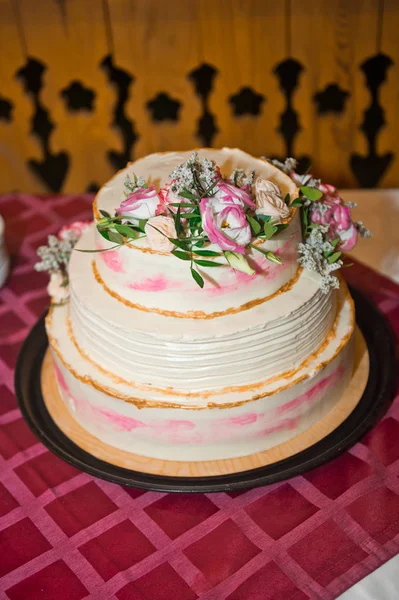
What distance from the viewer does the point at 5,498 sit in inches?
86.8

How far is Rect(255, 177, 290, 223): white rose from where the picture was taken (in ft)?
6.41

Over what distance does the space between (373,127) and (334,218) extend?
183 cm

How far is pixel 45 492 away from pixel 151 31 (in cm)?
241

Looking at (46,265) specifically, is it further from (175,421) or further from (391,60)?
(391,60)

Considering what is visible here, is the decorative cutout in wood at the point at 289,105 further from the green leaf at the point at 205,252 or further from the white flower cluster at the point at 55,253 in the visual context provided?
the green leaf at the point at 205,252

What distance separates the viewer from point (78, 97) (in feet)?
13.1

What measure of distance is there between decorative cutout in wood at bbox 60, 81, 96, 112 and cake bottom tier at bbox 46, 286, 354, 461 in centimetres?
204

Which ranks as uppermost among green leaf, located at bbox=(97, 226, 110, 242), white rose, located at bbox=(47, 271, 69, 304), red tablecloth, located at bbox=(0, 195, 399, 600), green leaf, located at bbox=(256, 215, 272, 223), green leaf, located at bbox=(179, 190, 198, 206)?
green leaf, located at bbox=(179, 190, 198, 206)

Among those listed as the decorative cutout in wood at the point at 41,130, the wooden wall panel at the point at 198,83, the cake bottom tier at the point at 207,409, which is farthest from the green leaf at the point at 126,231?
the decorative cutout in wood at the point at 41,130

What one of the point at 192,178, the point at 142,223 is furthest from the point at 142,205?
the point at 192,178

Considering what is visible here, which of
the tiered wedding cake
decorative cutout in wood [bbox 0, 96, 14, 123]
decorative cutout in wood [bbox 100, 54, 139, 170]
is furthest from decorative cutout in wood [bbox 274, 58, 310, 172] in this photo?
the tiered wedding cake

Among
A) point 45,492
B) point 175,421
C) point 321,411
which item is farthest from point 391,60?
point 45,492

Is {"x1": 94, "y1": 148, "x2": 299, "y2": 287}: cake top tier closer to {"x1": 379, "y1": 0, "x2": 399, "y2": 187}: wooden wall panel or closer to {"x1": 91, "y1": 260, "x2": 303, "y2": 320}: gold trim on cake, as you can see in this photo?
{"x1": 91, "y1": 260, "x2": 303, "y2": 320}: gold trim on cake

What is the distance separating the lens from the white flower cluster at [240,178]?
2006mm
